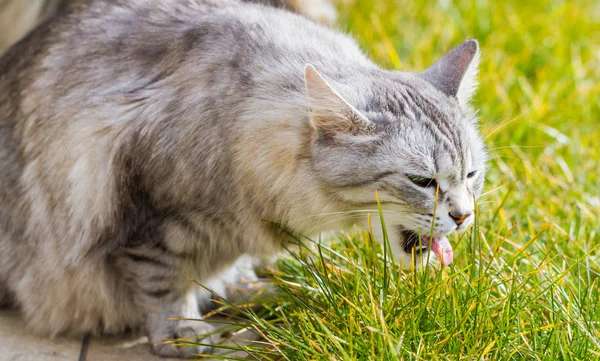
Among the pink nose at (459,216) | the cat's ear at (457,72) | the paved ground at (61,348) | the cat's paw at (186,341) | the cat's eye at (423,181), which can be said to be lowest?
the paved ground at (61,348)

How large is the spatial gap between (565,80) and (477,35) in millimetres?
668

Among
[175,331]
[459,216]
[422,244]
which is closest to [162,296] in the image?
[175,331]

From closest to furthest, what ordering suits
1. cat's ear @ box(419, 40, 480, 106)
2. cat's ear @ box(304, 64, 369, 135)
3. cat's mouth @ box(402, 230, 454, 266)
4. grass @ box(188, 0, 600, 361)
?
1. cat's ear @ box(304, 64, 369, 135)
2. grass @ box(188, 0, 600, 361)
3. cat's mouth @ box(402, 230, 454, 266)
4. cat's ear @ box(419, 40, 480, 106)

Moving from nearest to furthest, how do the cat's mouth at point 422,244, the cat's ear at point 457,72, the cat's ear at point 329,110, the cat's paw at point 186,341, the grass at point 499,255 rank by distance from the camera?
the cat's ear at point 329,110 < the grass at point 499,255 < the cat's mouth at point 422,244 < the cat's ear at point 457,72 < the cat's paw at point 186,341

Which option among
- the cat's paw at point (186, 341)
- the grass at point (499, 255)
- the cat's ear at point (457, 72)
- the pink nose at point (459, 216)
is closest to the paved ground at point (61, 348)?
the cat's paw at point (186, 341)

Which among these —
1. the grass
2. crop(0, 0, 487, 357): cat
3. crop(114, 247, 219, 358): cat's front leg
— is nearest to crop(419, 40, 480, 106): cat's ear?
crop(0, 0, 487, 357): cat

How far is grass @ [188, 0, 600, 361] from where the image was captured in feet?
7.38

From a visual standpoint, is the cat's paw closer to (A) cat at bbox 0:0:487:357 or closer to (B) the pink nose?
(A) cat at bbox 0:0:487:357

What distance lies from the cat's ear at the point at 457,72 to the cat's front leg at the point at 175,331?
1.18 metres

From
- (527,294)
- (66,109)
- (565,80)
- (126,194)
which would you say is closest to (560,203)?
(527,294)

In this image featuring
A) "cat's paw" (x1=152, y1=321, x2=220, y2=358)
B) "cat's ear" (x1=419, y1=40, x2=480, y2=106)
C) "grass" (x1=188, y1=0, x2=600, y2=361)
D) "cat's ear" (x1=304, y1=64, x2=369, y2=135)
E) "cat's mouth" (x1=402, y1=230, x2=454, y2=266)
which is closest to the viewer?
"cat's ear" (x1=304, y1=64, x2=369, y2=135)

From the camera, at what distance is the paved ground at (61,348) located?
2646mm

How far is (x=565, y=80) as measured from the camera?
4.48 meters

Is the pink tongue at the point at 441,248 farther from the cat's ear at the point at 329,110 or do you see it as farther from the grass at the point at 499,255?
the cat's ear at the point at 329,110
